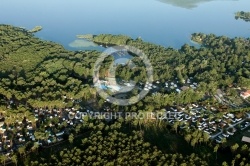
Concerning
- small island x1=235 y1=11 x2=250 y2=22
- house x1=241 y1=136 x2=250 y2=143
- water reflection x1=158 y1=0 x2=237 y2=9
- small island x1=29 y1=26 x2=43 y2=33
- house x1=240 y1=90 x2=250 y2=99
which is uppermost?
water reflection x1=158 y1=0 x2=237 y2=9

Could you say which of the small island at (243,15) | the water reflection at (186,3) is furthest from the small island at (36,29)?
the small island at (243,15)

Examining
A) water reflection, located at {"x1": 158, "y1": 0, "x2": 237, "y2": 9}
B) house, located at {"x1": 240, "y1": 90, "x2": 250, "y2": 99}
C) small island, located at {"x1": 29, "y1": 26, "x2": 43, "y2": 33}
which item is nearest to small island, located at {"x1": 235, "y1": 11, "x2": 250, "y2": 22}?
water reflection, located at {"x1": 158, "y1": 0, "x2": 237, "y2": 9}

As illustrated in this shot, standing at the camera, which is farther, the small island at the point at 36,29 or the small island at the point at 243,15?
the small island at the point at 243,15

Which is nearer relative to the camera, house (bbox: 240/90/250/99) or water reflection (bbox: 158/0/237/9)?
house (bbox: 240/90/250/99)

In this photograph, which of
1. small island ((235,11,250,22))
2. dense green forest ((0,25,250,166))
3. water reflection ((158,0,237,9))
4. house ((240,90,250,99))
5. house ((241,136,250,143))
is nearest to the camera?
dense green forest ((0,25,250,166))

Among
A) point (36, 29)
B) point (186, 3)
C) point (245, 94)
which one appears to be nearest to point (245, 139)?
point (245, 94)

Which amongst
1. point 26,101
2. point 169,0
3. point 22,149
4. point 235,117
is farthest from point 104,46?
point 169,0

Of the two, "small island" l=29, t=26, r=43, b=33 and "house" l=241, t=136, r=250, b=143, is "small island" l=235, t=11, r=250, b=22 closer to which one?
"small island" l=29, t=26, r=43, b=33

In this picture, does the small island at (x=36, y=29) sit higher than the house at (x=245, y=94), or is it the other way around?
the small island at (x=36, y=29)

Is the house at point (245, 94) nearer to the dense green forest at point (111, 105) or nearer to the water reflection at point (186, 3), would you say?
the dense green forest at point (111, 105)
